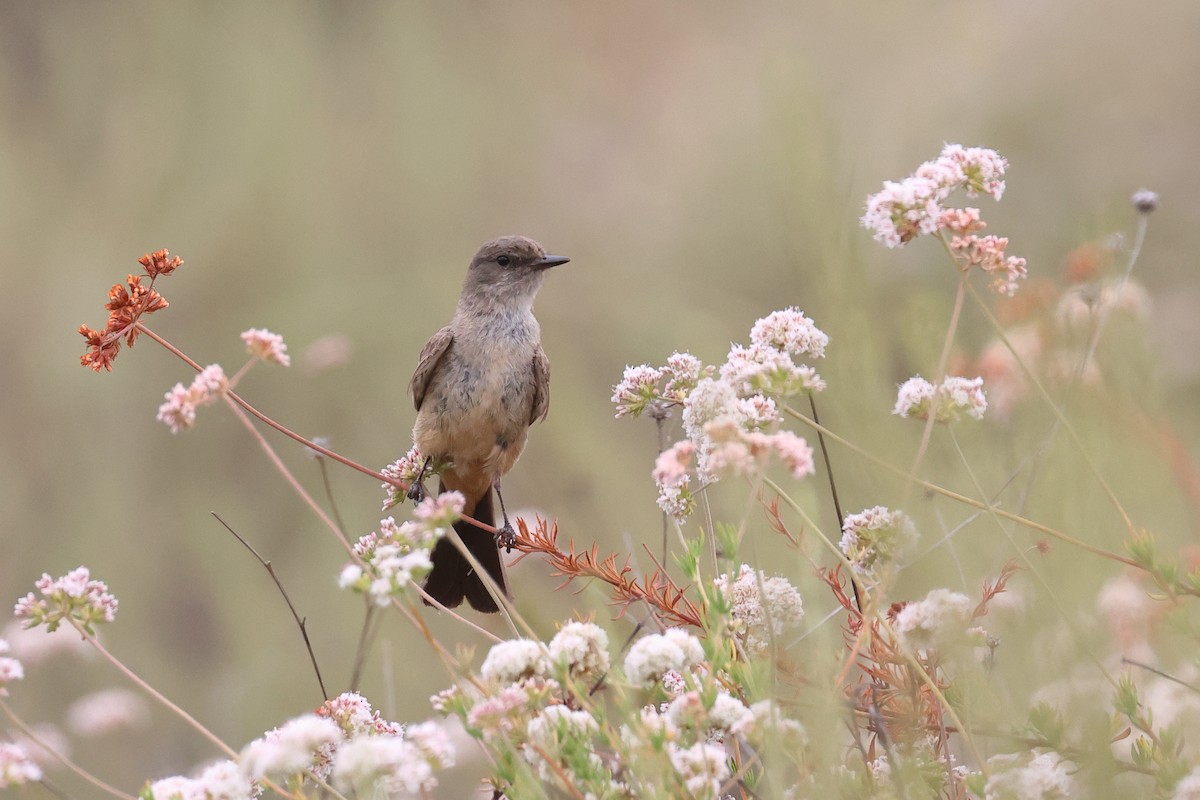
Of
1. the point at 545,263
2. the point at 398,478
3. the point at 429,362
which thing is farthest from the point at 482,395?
the point at 398,478

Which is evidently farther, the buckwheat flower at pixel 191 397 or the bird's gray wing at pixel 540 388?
the bird's gray wing at pixel 540 388

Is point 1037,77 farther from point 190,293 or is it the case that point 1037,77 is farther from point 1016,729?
point 1016,729

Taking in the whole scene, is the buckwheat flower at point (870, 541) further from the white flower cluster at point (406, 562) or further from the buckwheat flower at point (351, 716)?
the buckwheat flower at point (351, 716)

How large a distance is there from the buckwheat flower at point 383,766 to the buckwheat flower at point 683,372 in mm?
797

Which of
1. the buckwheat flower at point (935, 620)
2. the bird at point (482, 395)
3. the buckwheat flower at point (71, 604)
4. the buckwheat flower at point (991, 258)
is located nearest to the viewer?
the buckwheat flower at point (935, 620)

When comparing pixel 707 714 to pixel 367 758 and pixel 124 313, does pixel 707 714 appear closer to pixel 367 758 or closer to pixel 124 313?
pixel 367 758

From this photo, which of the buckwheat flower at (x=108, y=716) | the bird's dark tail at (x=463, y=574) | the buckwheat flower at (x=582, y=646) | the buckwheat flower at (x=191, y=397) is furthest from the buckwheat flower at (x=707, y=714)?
the buckwheat flower at (x=108, y=716)

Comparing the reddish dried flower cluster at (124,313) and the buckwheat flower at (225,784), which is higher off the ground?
the reddish dried flower cluster at (124,313)

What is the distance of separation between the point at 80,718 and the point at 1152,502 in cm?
360

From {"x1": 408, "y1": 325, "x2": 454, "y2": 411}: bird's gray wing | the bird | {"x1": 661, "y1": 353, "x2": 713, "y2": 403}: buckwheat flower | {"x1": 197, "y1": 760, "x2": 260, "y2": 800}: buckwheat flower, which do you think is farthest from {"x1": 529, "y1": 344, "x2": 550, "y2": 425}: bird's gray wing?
{"x1": 197, "y1": 760, "x2": 260, "y2": 800}: buckwheat flower

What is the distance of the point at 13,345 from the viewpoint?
8.13 metres

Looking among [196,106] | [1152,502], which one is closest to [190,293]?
[196,106]

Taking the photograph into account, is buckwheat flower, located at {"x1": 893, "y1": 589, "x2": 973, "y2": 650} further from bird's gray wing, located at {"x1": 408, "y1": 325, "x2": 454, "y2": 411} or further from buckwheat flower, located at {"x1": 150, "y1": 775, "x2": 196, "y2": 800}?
bird's gray wing, located at {"x1": 408, "y1": 325, "x2": 454, "y2": 411}

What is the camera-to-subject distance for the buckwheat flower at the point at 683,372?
1.97 meters
